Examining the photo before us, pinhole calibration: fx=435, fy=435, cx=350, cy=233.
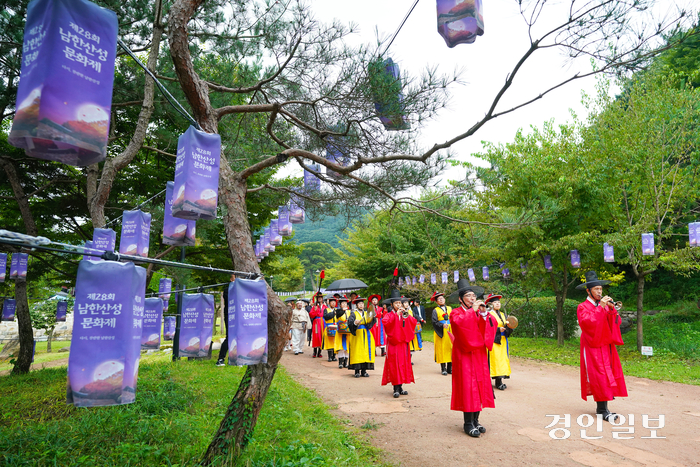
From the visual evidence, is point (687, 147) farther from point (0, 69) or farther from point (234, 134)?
point (0, 69)

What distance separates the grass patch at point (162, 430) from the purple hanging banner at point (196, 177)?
2150 millimetres

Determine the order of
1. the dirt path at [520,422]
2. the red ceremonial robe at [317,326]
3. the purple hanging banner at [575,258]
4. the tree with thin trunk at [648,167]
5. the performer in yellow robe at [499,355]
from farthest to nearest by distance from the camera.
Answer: the red ceremonial robe at [317,326], the purple hanging banner at [575,258], the tree with thin trunk at [648,167], the performer in yellow robe at [499,355], the dirt path at [520,422]

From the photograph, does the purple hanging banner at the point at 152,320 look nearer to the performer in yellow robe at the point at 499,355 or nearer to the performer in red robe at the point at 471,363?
the performer in red robe at the point at 471,363

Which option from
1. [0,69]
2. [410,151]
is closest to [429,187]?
[410,151]

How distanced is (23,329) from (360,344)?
7305 mm

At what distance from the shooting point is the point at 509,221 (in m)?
5.76

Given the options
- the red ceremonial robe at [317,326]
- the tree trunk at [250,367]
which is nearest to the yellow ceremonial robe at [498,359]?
the tree trunk at [250,367]

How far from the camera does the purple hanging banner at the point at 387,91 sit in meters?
4.59

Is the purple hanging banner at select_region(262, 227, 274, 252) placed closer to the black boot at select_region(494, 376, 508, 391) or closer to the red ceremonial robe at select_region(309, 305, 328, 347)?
the red ceremonial robe at select_region(309, 305, 328, 347)

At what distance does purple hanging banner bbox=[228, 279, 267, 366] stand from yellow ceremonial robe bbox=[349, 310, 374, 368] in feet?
20.6

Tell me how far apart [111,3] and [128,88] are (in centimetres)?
183

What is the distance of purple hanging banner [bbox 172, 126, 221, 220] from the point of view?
Answer: 355 cm

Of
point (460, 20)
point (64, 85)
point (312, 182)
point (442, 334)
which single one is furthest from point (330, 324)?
point (64, 85)

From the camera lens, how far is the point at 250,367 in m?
4.17
